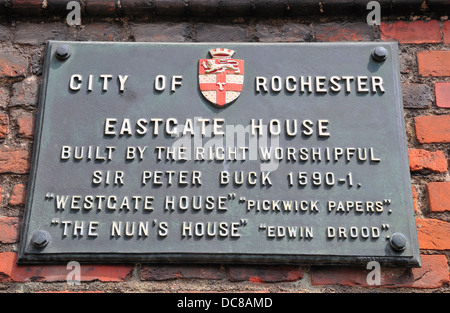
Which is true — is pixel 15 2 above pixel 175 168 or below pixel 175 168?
above

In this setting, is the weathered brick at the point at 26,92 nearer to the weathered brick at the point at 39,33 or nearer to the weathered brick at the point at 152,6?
the weathered brick at the point at 39,33

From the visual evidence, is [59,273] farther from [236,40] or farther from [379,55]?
[379,55]

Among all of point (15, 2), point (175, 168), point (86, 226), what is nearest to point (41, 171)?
point (86, 226)

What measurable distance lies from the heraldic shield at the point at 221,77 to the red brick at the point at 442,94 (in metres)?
0.82

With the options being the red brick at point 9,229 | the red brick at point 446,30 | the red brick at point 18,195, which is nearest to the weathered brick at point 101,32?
the red brick at point 18,195

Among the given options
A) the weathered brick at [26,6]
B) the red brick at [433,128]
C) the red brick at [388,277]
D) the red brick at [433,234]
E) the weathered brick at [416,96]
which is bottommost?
the red brick at [388,277]

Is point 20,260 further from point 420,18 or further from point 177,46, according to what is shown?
point 420,18

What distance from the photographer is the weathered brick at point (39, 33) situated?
99.7 inches

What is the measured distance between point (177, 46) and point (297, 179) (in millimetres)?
775

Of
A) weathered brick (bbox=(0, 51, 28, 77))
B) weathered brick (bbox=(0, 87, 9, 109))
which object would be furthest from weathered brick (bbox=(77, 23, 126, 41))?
weathered brick (bbox=(0, 87, 9, 109))

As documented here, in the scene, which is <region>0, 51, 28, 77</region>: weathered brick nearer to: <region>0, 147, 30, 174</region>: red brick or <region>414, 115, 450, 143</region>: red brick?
<region>0, 147, 30, 174</region>: red brick

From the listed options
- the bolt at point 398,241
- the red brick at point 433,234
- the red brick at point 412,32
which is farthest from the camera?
the red brick at point 412,32

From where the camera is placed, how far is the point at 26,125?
237cm

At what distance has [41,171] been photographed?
2215mm
